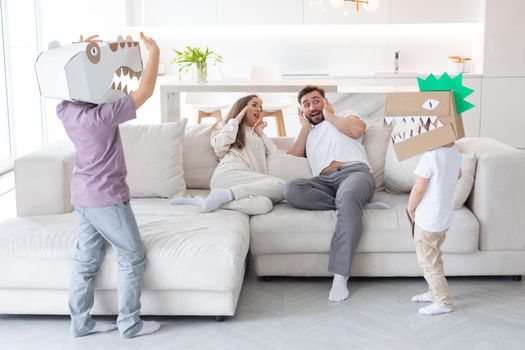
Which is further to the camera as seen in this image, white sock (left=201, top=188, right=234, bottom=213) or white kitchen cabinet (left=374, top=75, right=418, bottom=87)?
white kitchen cabinet (left=374, top=75, right=418, bottom=87)

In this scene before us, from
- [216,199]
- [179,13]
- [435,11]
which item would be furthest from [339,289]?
[179,13]

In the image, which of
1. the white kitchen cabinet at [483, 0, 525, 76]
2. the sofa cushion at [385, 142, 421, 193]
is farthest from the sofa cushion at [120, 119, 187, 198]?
the white kitchen cabinet at [483, 0, 525, 76]

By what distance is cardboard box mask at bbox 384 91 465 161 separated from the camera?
3.23 meters

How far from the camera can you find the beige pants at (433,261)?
3.36 m

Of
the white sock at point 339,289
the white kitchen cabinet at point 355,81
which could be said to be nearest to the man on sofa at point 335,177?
the white sock at point 339,289

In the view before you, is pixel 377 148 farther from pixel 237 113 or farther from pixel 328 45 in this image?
pixel 328 45

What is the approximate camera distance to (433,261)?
133 inches

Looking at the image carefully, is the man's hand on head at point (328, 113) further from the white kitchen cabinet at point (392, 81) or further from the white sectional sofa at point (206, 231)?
the white kitchen cabinet at point (392, 81)

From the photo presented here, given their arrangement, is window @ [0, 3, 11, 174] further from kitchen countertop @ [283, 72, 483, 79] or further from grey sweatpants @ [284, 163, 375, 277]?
grey sweatpants @ [284, 163, 375, 277]

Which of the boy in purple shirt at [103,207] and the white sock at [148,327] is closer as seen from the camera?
the boy in purple shirt at [103,207]

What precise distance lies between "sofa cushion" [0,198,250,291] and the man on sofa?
496 mm

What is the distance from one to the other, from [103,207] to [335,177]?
1368mm

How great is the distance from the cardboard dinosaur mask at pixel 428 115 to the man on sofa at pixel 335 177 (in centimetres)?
48

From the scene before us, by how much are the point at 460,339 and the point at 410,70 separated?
5176 mm
